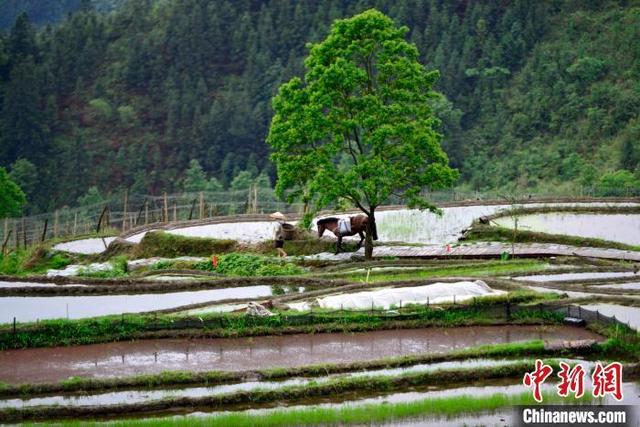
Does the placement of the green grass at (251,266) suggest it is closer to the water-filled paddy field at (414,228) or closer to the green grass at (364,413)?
the water-filled paddy field at (414,228)

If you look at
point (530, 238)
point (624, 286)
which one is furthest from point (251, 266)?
point (624, 286)

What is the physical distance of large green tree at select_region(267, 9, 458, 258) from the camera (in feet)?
96.7

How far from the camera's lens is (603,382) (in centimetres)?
1634

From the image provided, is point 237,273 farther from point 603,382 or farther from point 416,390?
point 603,382

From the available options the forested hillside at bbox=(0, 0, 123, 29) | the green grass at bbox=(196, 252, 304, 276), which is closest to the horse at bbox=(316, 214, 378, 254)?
the green grass at bbox=(196, 252, 304, 276)

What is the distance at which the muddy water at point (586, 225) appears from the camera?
31.6 m

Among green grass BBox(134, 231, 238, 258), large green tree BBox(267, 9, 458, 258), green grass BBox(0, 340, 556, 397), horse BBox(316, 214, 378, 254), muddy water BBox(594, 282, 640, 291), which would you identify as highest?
large green tree BBox(267, 9, 458, 258)

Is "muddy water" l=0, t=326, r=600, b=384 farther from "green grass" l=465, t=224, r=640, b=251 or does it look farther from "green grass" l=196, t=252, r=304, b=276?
"green grass" l=465, t=224, r=640, b=251

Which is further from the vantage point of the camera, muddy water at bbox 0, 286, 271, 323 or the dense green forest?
the dense green forest

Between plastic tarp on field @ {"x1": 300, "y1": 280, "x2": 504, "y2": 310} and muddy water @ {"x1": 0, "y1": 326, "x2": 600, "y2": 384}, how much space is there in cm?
128

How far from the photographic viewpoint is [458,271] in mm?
26859

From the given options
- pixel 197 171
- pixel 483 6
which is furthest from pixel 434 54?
pixel 197 171

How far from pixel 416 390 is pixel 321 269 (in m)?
11.2

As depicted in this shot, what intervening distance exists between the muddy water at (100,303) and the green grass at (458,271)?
2397 mm
